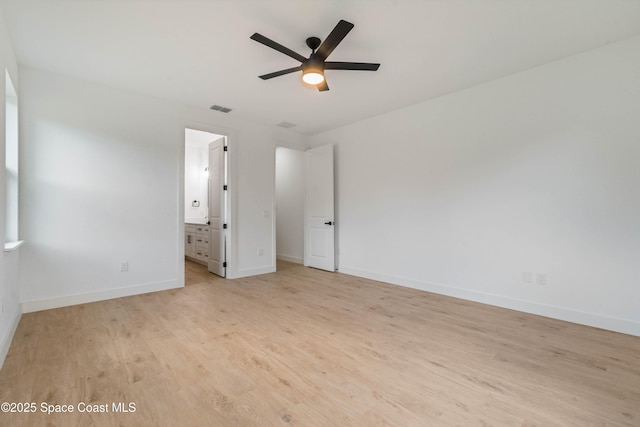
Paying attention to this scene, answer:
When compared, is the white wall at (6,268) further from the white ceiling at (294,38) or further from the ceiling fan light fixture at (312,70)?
the ceiling fan light fixture at (312,70)

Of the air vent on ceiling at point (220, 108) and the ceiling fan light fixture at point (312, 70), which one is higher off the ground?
the air vent on ceiling at point (220, 108)

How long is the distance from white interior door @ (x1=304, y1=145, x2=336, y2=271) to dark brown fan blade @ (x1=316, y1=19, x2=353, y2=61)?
116 inches

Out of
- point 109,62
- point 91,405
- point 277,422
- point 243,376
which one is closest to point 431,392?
point 277,422

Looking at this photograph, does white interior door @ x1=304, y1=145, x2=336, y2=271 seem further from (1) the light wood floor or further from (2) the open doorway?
(1) the light wood floor

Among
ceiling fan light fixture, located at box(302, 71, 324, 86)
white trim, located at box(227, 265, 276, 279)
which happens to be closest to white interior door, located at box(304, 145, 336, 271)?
white trim, located at box(227, 265, 276, 279)

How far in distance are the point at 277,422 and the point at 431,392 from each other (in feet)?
3.22

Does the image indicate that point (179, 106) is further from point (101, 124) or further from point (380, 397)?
point (380, 397)

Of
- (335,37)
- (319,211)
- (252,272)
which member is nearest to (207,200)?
(252,272)

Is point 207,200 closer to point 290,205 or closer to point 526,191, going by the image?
point 290,205

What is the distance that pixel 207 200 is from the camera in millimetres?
6203

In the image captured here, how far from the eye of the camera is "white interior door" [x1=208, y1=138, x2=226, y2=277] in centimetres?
497

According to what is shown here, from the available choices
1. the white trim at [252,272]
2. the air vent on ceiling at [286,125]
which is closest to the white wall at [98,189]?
the white trim at [252,272]

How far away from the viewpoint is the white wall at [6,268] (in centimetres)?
221

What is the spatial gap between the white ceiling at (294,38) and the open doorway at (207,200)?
1595mm
